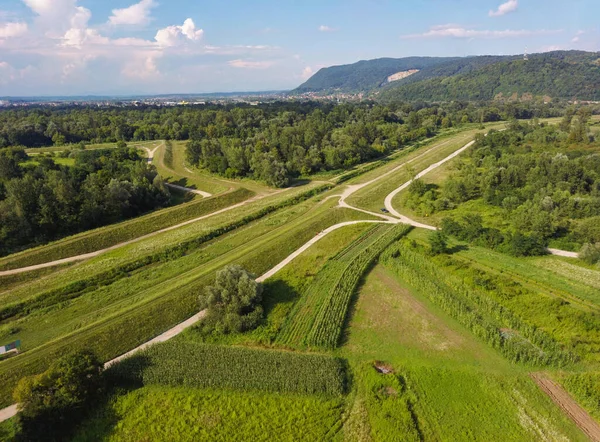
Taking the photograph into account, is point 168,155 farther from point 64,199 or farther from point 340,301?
point 340,301

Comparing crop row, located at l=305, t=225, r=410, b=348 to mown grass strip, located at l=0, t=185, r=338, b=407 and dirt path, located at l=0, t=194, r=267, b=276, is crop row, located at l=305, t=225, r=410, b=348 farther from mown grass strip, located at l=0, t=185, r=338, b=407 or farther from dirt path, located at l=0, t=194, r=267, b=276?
dirt path, located at l=0, t=194, r=267, b=276

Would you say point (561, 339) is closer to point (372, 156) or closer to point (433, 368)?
point (433, 368)

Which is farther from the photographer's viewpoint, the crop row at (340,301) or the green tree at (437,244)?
the green tree at (437,244)

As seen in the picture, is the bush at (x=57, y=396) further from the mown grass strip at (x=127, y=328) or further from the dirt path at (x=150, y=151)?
the dirt path at (x=150, y=151)

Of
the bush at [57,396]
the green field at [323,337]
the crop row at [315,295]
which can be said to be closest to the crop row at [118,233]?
the green field at [323,337]

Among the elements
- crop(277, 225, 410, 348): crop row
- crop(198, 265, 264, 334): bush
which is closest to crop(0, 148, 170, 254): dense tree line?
crop(198, 265, 264, 334): bush

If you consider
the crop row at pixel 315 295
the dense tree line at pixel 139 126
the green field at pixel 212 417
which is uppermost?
the dense tree line at pixel 139 126
